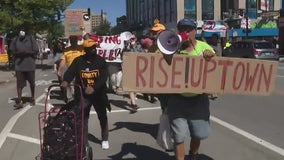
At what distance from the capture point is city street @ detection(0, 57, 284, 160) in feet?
25.6

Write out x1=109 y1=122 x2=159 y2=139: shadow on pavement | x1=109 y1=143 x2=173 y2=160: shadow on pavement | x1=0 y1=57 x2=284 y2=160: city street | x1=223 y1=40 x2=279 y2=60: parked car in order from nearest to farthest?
x1=109 y1=143 x2=173 y2=160: shadow on pavement < x1=0 y1=57 x2=284 y2=160: city street < x1=109 y1=122 x2=159 y2=139: shadow on pavement < x1=223 y1=40 x2=279 y2=60: parked car

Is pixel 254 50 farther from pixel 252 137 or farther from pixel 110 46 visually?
pixel 252 137

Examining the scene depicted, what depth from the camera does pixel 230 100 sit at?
46.8 ft

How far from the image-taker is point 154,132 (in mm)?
9531

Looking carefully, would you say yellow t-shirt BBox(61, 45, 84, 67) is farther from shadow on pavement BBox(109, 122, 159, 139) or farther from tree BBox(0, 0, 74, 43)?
tree BBox(0, 0, 74, 43)

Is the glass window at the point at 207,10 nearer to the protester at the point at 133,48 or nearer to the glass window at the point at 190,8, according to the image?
the glass window at the point at 190,8

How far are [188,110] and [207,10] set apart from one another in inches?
3278

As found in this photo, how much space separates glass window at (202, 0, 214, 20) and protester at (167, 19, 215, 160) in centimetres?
8217

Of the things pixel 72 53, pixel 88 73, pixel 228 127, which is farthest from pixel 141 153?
pixel 72 53

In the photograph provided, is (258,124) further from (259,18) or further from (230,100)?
(259,18)

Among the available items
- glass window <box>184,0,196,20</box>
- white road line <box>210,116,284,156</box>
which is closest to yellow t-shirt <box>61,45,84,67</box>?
white road line <box>210,116,284,156</box>

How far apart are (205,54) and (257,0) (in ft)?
243

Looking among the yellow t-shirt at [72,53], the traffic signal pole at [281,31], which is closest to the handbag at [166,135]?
the yellow t-shirt at [72,53]

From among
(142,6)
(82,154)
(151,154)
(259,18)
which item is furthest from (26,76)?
(142,6)
